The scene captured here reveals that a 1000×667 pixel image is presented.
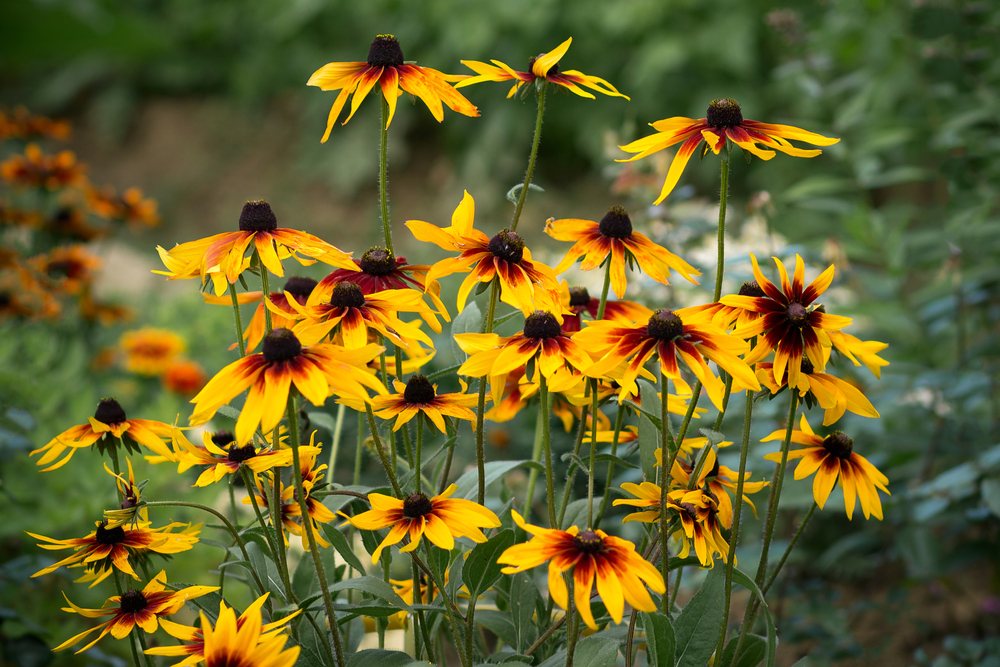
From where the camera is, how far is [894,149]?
12.3ft

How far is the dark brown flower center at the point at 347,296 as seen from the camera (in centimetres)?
74

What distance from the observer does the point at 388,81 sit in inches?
31.6

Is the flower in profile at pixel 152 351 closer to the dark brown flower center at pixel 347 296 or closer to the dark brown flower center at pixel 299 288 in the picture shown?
the dark brown flower center at pixel 299 288

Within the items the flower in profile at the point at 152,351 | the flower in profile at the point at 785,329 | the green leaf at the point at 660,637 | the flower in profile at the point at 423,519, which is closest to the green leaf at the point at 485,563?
the flower in profile at the point at 423,519

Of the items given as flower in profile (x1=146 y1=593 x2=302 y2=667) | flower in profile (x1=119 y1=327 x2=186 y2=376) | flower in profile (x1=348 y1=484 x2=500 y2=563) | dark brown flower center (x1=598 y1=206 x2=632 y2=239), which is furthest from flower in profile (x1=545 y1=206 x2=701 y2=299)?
flower in profile (x1=119 y1=327 x2=186 y2=376)

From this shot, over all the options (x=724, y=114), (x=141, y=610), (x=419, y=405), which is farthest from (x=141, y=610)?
(x=724, y=114)

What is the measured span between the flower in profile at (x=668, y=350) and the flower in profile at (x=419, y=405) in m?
0.14

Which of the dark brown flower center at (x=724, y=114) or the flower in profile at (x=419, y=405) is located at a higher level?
the dark brown flower center at (x=724, y=114)

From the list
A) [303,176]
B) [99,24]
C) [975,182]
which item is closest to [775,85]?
[303,176]

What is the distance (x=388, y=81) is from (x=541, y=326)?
10.0 inches

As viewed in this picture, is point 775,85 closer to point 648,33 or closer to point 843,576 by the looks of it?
point 648,33

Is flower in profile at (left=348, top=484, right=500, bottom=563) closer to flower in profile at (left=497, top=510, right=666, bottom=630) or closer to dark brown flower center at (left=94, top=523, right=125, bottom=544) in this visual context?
flower in profile at (left=497, top=510, right=666, bottom=630)

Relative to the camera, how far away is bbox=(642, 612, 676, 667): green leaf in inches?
26.8

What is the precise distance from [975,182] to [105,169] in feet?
18.3
